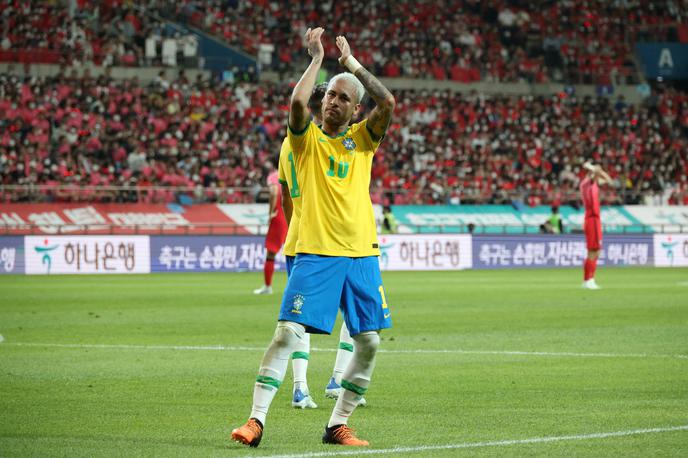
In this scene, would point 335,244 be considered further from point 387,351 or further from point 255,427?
point 387,351

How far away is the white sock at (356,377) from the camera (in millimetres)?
7379

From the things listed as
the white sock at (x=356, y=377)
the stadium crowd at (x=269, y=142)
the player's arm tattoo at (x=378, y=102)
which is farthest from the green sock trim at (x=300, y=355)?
the stadium crowd at (x=269, y=142)

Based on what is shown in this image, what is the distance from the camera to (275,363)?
7.22 meters

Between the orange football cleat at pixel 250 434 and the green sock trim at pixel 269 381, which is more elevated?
the green sock trim at pixel 269 381

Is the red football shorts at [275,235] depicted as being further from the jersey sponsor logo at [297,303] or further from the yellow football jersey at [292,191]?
the jersey sponsor logo at [297,303]

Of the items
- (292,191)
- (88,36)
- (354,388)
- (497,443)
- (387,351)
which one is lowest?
(387,351)

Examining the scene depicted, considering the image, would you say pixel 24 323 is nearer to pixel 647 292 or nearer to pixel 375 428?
pixel 375 428

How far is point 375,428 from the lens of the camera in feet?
26.2

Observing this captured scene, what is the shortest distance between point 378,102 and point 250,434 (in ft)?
7.36

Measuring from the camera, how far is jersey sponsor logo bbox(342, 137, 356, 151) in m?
7.43

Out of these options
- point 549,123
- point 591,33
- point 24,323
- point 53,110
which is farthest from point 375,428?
point 591,33

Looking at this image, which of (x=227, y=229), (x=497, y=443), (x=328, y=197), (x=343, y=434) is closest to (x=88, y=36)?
(x=227, y=229)

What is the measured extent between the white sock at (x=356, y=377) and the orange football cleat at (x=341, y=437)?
0.06 meters

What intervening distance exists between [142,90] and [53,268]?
36.7 feet
